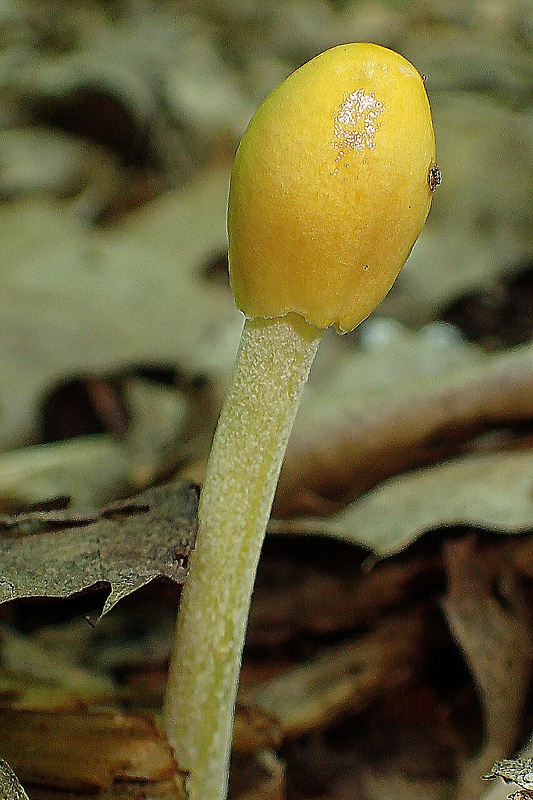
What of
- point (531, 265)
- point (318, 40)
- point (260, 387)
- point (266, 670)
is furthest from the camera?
point (318, 40)

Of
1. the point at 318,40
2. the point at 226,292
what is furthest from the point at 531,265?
the point at 318,40

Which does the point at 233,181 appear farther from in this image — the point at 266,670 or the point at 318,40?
the point at 318,40

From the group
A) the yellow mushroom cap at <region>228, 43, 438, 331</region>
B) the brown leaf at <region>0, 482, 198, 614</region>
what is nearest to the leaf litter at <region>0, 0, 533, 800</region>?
the brown leaf at <region>0, 482, 198, 614</region>

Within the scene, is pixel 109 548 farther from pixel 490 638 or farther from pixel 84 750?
pixel 490 638

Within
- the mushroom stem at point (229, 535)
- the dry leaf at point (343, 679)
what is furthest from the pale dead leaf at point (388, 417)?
the mushroom stem at point (229, 535)

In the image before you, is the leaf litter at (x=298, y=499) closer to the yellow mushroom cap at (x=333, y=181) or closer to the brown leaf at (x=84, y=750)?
the brown leaf at (x=84, y=750)

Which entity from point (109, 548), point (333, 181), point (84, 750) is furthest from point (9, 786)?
point (333, 181)

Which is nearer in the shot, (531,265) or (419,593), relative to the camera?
(419,593)
